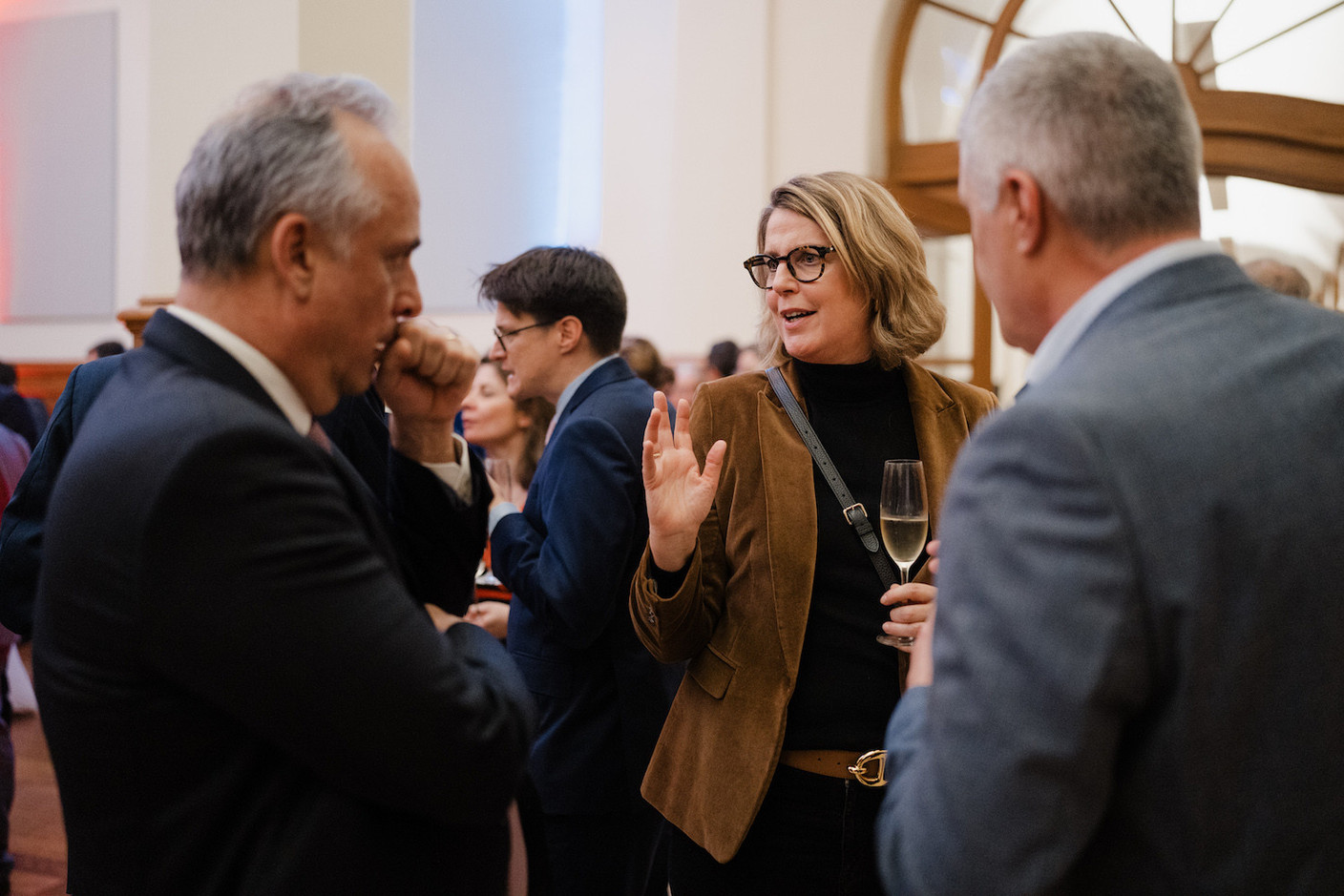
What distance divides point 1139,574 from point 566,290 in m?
1.88

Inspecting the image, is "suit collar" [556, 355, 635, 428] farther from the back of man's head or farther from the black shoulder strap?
the black shoulder strap

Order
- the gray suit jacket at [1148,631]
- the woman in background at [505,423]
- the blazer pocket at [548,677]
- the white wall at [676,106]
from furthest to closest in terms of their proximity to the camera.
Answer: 1. the white wall at [676,106]
2. the woman in background at [505,423]
3. the blazer pocket at [548,677]
4. the gray suit jacket at [1148,631]

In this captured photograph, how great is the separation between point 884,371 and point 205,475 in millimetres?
1341

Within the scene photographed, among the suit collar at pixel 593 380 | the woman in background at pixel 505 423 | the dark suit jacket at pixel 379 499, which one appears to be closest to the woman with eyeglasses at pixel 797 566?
the dark suit jacket at pixel 379 499

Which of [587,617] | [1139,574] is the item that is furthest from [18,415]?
[1139,574]

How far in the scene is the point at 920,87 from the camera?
6.63 m

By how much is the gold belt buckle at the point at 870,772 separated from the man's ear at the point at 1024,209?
95cm

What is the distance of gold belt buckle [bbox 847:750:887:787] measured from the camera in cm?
168

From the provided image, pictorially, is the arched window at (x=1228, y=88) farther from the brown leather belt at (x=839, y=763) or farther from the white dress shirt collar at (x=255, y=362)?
the white dress shirt collar at (x=255, y=362)

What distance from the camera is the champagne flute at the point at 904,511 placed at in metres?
1.66

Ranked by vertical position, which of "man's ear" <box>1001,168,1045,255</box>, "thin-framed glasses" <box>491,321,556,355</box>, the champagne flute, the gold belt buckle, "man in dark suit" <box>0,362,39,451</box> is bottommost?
the gold belt buckle

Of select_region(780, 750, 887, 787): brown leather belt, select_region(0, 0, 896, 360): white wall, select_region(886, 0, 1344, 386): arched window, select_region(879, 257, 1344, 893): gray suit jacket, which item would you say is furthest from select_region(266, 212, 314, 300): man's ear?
select_region(0, 0, 896, 360): white wall

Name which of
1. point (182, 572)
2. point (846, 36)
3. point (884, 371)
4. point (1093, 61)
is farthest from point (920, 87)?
point (182, 572)

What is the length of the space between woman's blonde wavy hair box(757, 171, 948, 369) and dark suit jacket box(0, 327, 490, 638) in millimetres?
821
